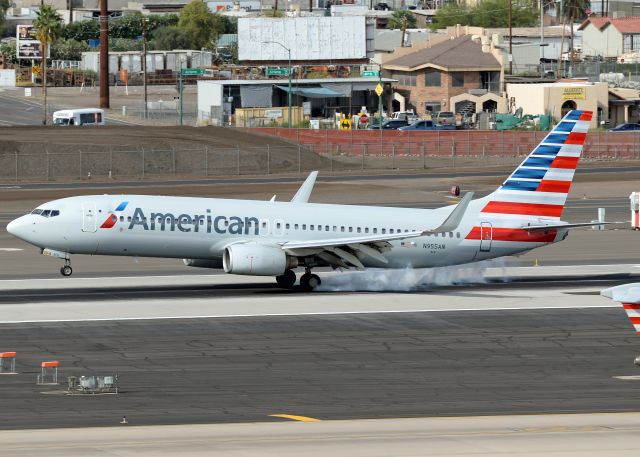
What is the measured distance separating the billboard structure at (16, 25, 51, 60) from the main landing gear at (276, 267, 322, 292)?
483 ft

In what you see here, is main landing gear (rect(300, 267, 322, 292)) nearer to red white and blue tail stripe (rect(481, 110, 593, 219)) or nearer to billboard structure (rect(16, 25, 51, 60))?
red white and blue tail stripe (rect(481, 110, 593, 219))

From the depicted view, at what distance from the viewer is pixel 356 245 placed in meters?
51.1

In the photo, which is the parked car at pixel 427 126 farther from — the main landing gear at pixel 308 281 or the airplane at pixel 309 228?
the main landing gear at pixel 308 281

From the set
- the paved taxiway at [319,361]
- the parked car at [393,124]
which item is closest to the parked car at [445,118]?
the parked car at [393,124]

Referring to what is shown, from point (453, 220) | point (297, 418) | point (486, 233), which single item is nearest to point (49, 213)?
point (453, 220)

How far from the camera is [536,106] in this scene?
14188cm

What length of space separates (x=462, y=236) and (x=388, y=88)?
108070 millimetres

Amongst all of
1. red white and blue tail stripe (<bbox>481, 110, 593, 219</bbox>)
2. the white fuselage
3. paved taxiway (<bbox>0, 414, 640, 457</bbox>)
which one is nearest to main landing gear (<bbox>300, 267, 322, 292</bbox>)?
the white fuselage

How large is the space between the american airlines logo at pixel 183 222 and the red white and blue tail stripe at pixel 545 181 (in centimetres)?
1091

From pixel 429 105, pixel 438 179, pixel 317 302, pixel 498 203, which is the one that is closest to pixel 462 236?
pixel 498 203

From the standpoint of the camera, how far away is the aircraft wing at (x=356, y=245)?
4969 centimetres

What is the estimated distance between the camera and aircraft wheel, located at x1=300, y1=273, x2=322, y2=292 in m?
52.3

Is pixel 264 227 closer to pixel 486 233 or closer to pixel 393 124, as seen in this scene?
pixel 486 233

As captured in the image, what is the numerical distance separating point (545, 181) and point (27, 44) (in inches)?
5911
